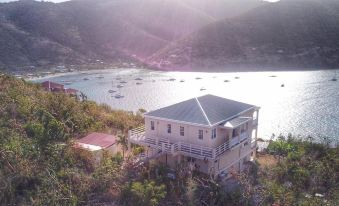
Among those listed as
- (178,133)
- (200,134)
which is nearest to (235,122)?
(200,134)

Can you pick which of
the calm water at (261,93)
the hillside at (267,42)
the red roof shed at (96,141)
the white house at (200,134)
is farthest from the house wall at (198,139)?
the hillside at (267,42)

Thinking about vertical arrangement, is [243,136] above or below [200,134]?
below

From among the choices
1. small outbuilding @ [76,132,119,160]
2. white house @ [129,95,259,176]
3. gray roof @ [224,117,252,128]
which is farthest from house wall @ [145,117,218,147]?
small outbuilding @ [76,132,119,160]

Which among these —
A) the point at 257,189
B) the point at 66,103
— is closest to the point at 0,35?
the point at 66,103

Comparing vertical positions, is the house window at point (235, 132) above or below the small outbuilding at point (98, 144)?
above

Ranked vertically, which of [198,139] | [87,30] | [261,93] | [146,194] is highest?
[87,30]

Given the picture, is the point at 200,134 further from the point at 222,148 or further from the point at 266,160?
the point at 266,160

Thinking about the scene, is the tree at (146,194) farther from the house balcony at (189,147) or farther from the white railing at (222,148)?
the white railing at (222,148)
